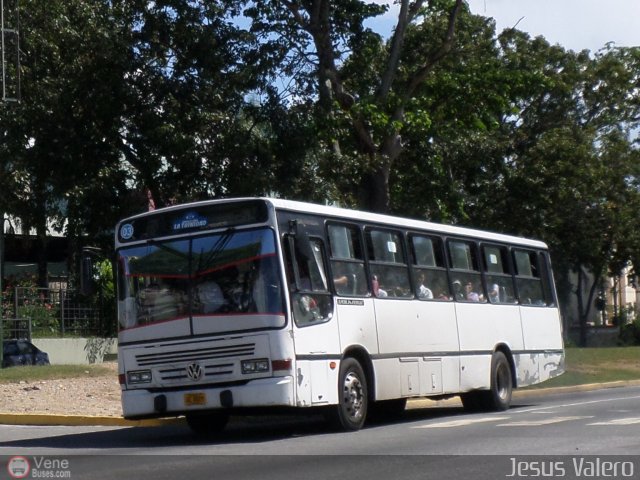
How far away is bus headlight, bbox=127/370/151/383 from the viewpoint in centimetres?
1412

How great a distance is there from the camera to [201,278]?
547 inches

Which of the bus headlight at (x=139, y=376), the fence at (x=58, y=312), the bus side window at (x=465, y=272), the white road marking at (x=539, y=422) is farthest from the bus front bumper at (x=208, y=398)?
the fence at (x=58, y=312)

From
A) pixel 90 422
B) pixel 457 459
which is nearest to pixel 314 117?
pixel 90 422

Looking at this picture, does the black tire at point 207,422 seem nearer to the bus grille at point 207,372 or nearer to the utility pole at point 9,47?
the bus grille at point 207,372

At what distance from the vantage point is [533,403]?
21.8m

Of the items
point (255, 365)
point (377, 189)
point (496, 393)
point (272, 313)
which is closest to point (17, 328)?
point (377, 189)

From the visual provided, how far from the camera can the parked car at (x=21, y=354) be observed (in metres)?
27.5

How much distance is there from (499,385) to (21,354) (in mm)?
13614

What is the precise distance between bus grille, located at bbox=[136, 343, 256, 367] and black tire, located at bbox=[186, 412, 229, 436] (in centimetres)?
159

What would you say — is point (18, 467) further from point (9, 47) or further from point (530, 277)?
point (9, 47)

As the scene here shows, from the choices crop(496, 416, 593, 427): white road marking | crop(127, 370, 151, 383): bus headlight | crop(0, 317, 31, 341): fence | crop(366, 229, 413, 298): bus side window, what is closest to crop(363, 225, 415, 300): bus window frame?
crop(366, 229, 413, 298): bus side window

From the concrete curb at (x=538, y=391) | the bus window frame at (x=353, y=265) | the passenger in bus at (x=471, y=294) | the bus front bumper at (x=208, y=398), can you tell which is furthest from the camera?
the concrete curb at (x=538, y=391)

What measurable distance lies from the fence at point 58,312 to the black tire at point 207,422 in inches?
588

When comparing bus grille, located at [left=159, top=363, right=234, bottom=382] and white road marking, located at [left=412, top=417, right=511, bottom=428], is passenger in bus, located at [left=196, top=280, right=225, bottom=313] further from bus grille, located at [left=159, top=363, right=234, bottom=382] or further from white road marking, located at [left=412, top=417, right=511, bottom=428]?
white road marking, located at [left=412, top=417, right=511, bottom=428]
